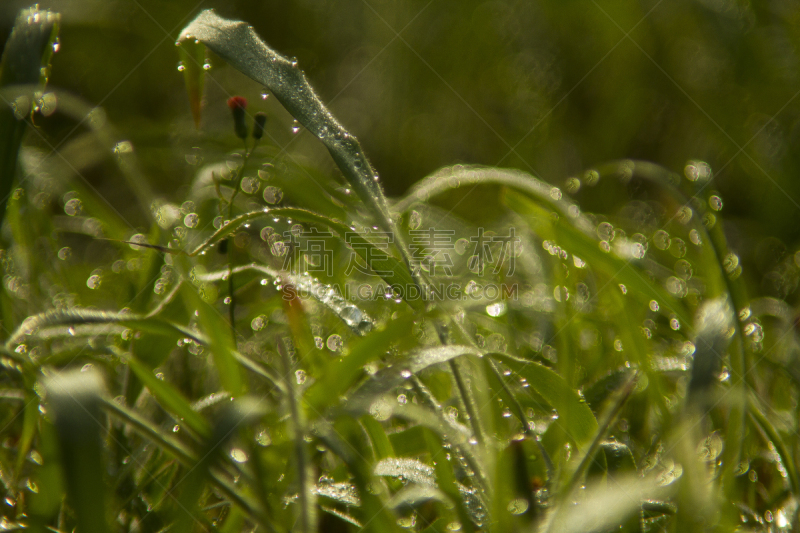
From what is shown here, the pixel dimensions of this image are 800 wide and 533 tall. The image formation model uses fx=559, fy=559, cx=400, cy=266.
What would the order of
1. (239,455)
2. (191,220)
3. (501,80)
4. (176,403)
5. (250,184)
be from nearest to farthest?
1. (176,403)
2. (239,455)
3. (191,220)
4. (250,184)
5. (501,80)

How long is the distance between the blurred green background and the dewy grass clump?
692mm

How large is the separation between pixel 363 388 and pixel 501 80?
1.58m

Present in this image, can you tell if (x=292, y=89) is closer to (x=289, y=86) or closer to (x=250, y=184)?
(x=289, y=86)

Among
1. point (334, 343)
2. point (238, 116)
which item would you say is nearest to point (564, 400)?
point (334, 343)

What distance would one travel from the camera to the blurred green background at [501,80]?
146cm

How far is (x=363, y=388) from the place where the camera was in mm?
430

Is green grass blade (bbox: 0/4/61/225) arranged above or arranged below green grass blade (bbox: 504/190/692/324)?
below

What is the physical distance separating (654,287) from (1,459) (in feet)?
2.35

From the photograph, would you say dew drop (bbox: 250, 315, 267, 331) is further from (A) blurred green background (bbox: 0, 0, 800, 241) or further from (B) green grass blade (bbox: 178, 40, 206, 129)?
(A) blurred green background (bbox: 0, 0, 800, 241)

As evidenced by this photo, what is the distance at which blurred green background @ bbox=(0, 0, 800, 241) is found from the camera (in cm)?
146

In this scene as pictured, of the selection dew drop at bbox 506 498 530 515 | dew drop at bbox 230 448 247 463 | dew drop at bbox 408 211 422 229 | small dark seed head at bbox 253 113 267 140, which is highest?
small dark seed head at bbox 253 113 267 140

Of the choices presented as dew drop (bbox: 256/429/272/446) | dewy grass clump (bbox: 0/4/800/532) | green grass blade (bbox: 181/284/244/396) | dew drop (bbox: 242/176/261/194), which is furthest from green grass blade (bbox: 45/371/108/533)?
dew drop (bbox: 242/176/261/194)

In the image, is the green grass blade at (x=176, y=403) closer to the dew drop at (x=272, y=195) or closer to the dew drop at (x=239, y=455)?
the dew drop at (x=239, y=455)

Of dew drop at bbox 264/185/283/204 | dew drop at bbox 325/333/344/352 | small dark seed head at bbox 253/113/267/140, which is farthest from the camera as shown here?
dew drop at bbox 264/185/283/204
